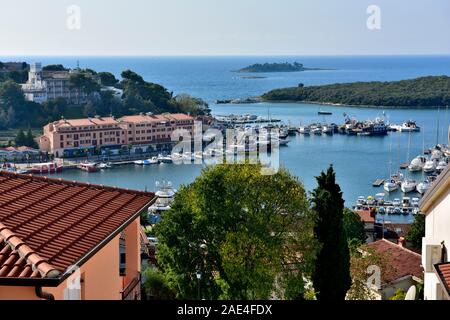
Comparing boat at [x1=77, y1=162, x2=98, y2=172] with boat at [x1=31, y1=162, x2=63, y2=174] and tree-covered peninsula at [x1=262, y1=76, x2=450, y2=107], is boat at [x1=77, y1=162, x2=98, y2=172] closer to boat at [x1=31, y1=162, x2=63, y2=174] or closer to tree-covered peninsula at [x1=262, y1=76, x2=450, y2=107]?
boat at [x1=31, y1=162, x2=63, y2=174]

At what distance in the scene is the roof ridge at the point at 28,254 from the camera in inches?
35.5

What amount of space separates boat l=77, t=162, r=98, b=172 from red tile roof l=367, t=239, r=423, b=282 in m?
12.8

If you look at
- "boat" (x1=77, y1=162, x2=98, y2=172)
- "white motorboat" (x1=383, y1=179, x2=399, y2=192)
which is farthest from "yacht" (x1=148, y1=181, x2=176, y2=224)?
"white motorboat" (x1=383, y1=179, x2=399, y2=192)

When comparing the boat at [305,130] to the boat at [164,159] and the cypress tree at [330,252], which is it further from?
the cypress tree at [330,252]

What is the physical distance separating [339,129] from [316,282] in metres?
18.3

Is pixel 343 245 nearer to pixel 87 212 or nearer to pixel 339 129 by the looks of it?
pixel 87 212

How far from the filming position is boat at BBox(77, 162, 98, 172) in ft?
56.3

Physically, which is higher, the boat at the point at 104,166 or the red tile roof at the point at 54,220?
the red tile roof at the point at 54,220

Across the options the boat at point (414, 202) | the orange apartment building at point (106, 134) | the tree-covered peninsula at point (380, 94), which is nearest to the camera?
the boat at point (414, 202)

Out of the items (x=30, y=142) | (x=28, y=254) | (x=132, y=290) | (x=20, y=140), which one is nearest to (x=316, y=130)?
(x=30, y=142)

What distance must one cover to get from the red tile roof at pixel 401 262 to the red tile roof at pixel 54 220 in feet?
10.0

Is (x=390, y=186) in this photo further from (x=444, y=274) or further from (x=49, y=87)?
(x=49, y=87)

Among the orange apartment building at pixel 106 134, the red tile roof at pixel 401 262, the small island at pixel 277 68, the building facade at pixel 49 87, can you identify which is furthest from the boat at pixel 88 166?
the small island at pixel 277 68

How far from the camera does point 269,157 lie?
16.7m
